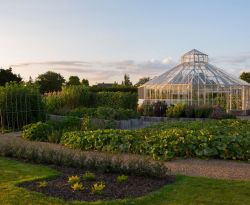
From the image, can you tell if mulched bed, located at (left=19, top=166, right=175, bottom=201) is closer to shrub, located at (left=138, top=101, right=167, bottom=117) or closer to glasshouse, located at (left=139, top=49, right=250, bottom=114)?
shrub, located at (left=138, top=101, right=167, bottom=117)

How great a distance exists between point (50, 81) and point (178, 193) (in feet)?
127

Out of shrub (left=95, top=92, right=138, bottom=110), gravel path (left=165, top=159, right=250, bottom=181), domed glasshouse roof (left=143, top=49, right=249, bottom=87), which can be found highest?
domed glasshouse roof (left=143, top=49, right=249, bottom=87)

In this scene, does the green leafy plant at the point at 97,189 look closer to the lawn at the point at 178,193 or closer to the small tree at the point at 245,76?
the lawn at the point at 178,193

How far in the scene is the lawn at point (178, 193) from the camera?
18.6ft

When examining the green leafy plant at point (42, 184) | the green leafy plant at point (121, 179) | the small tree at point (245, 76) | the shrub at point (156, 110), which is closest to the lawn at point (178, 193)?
the green leafy plant at point (42, 184)

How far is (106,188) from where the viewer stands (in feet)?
21.0

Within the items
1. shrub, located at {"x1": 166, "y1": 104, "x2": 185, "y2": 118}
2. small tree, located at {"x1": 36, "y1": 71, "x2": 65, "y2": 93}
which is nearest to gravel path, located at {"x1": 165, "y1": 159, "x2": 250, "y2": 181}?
shrub, located at {"x1": 166, "y1": 104, "x2": 185, "y2": 118}

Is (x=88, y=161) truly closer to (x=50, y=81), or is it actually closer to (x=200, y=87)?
(x=200, y=87)

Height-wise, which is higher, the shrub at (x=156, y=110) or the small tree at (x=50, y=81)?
the small tree at (x=50, y=81)

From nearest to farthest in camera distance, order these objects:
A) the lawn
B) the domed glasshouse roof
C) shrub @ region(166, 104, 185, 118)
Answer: the lawn → shrub @ region(166, 104, 185, 118) → the domed glasshouse roof

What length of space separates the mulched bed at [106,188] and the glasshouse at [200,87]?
18.3m

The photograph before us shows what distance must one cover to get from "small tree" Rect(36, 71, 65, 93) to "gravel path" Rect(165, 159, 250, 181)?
112 ft

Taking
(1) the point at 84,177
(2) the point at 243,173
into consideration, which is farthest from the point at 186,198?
(2) the point at 243,173

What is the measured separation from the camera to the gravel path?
779cm
